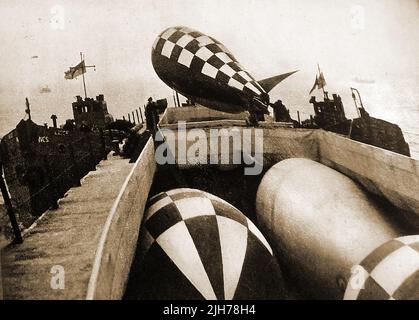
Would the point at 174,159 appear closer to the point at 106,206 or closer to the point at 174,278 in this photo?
the point at 106,206

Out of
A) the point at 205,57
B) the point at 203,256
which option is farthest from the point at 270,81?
the point at 203,256

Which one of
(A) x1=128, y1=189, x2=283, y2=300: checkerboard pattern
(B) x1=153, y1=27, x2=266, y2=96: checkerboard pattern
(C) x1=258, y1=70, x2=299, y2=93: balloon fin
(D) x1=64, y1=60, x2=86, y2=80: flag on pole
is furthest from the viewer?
(D) x1=64, y1=60, x2=86, y2=80: flag on pole

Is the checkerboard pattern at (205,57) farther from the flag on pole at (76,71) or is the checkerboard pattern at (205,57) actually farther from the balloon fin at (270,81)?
the flag on pole at (76,71)

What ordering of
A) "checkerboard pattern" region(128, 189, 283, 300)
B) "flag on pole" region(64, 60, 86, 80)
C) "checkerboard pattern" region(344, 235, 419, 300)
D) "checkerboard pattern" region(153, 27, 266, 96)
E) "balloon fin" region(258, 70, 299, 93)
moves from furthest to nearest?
"flag on pole" region(64, 60, 86, 80) → "balloon fin" region(258, 70, 299, 93) → "checkerboard pattern" region(153, 27, 266, 96) → "checkerboard pattern" region(128, 189, 283, 300) → "checkerboard pattern" region(344, 235, 419, 300)

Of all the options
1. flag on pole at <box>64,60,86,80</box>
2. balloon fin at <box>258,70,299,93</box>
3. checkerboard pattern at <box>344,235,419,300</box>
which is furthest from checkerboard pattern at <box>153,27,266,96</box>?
flag on pole at <box>64,60,86,80</box>

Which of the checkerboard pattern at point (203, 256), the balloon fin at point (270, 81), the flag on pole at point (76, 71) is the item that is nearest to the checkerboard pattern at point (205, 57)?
the balloon fin at point (270, 81)

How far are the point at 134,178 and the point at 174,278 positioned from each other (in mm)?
1462

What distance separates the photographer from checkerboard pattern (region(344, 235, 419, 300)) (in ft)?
10.5

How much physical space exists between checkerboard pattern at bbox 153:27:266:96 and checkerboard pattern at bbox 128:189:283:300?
2420 millimetres

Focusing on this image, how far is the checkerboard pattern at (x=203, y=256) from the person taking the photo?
337 cm

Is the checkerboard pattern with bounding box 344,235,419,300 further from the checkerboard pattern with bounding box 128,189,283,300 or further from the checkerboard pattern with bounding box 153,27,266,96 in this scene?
the checkerboard pattern with bounding box 153,27,266,96

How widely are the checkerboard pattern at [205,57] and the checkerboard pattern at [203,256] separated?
2420mm

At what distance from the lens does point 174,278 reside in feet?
11.1

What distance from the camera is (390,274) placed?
333 centimetres
